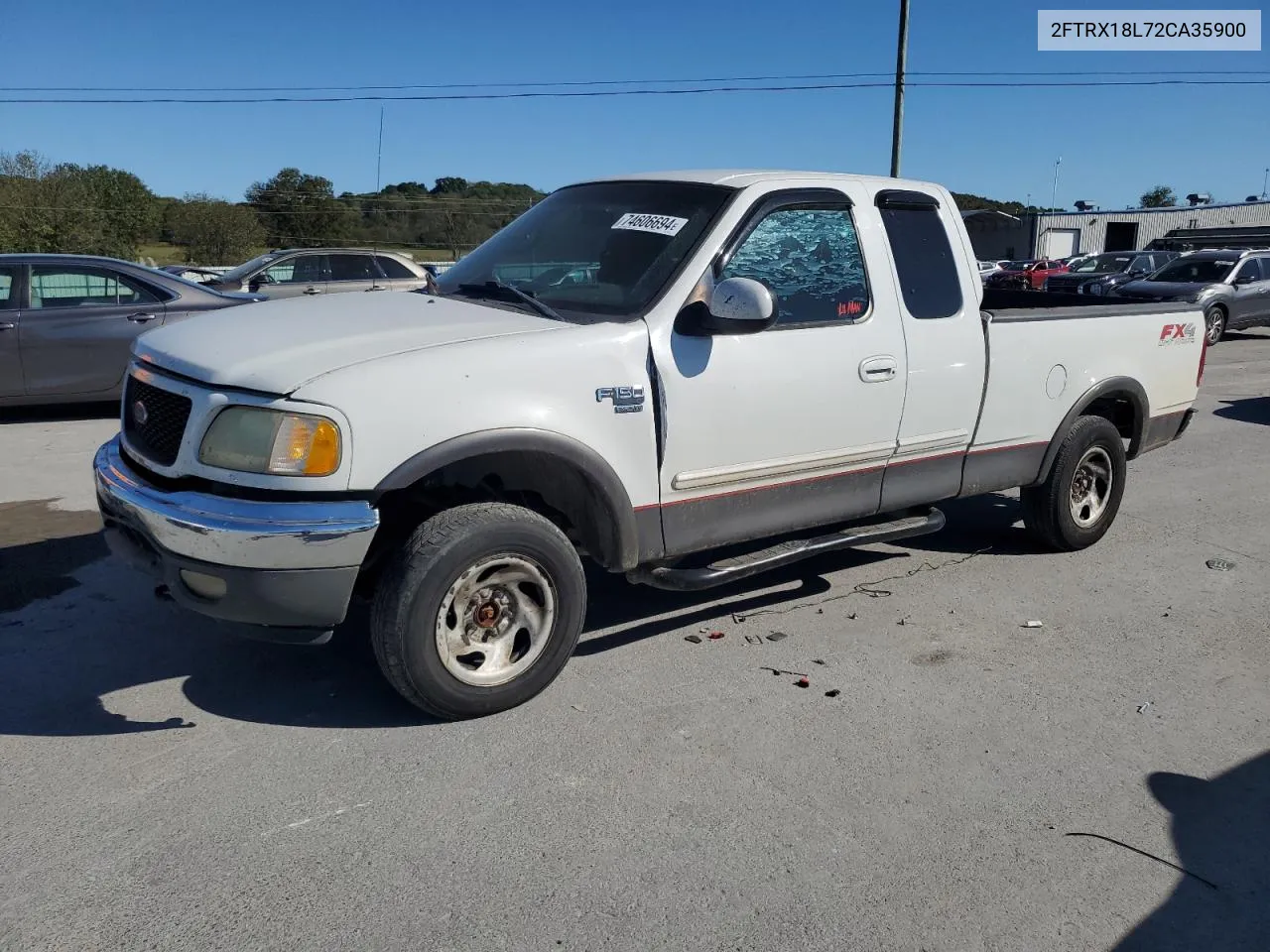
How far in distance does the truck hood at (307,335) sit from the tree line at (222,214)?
19433 mm

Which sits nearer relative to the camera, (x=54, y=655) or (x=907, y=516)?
(x=54, y=655)

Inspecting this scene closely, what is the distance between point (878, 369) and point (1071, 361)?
1.60 m

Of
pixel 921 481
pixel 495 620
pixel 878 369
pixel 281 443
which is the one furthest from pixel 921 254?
pixel 281 443

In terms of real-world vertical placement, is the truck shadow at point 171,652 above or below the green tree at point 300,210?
below

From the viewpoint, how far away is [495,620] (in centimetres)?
395

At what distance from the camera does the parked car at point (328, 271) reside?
1595cm

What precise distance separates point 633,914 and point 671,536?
1.71m

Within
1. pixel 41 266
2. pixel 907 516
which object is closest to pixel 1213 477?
pixel 907 516

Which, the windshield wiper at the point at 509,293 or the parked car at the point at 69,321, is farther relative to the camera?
the parked car at the point at 69,321

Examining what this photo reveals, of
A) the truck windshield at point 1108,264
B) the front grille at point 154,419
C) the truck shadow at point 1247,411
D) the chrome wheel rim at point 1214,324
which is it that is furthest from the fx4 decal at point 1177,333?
the truck windshield at point 1108,264

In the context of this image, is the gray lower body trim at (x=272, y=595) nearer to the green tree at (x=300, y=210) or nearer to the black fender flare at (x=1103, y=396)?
the black fender flare at (x=1103, y=396)

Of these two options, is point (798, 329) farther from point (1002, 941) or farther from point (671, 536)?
point (1002, 941)

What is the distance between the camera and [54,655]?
14.5ft

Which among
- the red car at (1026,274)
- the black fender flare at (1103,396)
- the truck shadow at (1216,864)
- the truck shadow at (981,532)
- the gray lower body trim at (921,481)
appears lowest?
the truck shadow at (1216,864)
